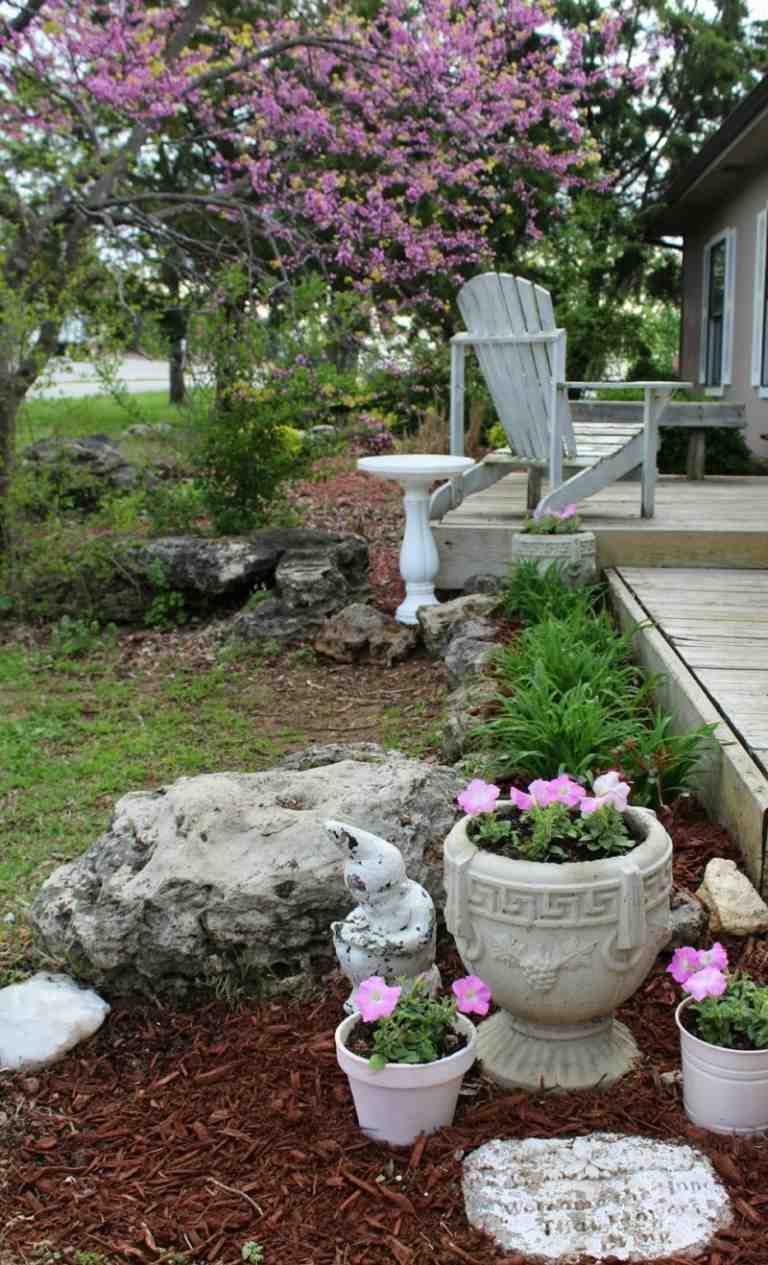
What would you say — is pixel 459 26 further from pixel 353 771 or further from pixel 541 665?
pixel 353 771

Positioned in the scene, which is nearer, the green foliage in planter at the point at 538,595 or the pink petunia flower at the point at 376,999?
the pink petunia flower at the point at 376,999

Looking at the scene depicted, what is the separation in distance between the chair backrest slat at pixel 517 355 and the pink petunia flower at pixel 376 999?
14.1ft

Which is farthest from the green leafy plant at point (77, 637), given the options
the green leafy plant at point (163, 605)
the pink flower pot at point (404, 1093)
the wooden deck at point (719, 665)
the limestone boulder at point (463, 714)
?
the pink flower pot at point (404, 1093)

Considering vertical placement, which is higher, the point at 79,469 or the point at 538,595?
the point at 79,469

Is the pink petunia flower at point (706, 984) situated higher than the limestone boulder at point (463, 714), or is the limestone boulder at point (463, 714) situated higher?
the pink petunia flower at point (706, 984)

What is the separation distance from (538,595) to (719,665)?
4.50 feet

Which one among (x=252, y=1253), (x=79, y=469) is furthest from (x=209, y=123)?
(x=252, y=1253)

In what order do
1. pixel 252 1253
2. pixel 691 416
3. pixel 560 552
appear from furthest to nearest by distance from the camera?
pixel 691 416 < pixel 560 552 < pixel 252 1253

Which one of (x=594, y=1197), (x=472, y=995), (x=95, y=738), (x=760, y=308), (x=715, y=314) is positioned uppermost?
(x=715, y=314)

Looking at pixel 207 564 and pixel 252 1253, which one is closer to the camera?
pixel 252 1253

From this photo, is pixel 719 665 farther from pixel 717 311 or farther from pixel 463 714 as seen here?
pixel 717 311

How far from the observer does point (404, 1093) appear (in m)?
2.06

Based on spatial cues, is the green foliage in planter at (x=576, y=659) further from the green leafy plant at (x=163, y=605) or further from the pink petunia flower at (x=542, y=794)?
the green leafy plant at (x=163, y=605)

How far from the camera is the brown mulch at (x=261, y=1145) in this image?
1.92 metres
